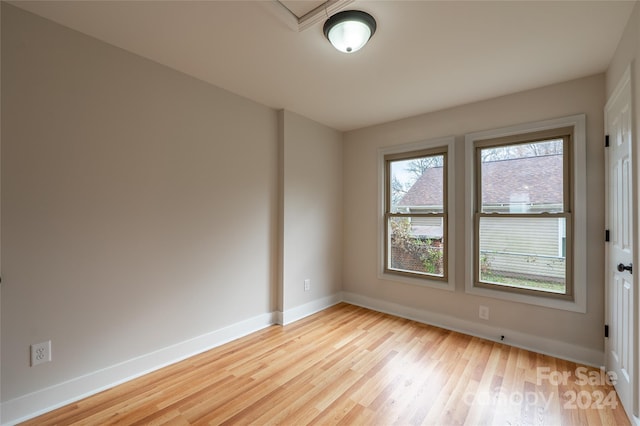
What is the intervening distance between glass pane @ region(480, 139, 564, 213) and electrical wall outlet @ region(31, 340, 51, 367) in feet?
13.0

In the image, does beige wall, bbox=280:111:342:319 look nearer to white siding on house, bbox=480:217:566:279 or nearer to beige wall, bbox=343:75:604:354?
beige wall, bbox=343:75:604:354

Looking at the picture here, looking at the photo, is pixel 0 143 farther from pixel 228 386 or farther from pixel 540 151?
pixel 540 151

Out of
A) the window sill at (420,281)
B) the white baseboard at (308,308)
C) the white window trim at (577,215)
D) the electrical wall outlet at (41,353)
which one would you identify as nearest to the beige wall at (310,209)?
the white baseboard at (308,308)

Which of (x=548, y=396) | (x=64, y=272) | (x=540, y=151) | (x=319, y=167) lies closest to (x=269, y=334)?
(x=64, y=272)

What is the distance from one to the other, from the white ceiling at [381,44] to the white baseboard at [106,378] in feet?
8.12

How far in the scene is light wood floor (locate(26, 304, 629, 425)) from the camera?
1.85 metres

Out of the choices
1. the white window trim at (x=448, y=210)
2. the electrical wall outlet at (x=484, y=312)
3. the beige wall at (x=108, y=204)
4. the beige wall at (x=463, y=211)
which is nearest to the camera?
the beige wall at (x=108, y=204)

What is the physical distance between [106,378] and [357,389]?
6.18ft

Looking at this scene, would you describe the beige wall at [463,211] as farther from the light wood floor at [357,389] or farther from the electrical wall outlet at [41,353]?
the electrical wall outlet at [41,353]

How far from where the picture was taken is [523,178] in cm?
A: 292

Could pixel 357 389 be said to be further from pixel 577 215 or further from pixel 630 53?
pixel 630 53

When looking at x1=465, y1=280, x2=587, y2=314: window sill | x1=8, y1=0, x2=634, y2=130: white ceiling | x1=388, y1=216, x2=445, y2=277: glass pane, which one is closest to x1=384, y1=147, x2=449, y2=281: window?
x1=388, y1=216, x2=445, y2=277: glass pane

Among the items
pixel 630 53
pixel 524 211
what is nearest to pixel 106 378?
pixel 524 211

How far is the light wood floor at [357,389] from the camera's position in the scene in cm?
185
